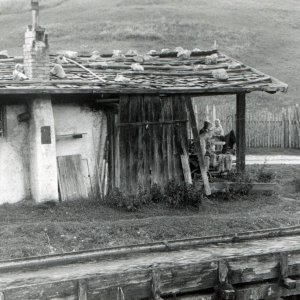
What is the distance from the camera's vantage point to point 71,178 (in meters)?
13.9

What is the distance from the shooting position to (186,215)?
13734mm

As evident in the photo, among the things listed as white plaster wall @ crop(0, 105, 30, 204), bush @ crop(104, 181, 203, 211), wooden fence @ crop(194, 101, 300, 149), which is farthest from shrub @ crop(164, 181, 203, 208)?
wooden fence @ crop(194, 101, 300, 149)

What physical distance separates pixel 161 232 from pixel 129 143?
3.07 m

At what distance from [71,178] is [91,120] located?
147 cm

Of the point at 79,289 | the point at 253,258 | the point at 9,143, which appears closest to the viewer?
the point at 79,289

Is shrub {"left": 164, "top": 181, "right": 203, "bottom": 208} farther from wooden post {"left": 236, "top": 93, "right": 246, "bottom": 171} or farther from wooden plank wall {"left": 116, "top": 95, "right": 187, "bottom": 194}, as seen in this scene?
wooden post {"left": 236, "top": 93, "right": 246, "bottom": 171}

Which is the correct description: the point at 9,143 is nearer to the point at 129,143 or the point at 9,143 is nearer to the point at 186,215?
the point at 129,143

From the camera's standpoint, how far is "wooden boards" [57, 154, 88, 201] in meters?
13.8

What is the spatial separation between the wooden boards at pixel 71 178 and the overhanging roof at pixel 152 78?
5.64ft

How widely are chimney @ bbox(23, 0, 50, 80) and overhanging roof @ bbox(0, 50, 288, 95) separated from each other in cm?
35

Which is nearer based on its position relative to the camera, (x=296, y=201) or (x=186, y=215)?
(x=186, y=215)

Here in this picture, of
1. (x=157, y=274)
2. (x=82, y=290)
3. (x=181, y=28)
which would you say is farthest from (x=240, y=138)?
(x=181, y=28)

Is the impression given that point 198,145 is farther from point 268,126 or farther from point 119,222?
point 268,126

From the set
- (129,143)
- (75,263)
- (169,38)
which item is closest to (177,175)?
(129,143)
